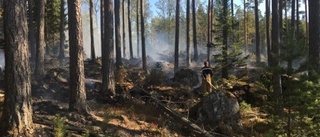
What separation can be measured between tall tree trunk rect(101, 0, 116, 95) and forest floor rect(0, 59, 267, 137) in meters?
0.56

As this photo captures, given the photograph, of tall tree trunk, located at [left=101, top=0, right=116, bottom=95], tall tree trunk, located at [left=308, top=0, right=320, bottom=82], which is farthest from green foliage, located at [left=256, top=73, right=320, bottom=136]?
tall tree trunk, located at [left=101, top=0, right=116, bottom=95]

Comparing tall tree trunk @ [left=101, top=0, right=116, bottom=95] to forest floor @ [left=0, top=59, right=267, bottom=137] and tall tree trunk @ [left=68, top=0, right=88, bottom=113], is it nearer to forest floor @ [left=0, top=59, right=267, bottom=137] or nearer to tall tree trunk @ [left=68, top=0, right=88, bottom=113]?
forest floor @ [left=0, top=59, right=267, bottom=137]

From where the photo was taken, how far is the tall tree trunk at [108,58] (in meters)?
14.1

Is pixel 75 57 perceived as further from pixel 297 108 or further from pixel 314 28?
pixel 314 28

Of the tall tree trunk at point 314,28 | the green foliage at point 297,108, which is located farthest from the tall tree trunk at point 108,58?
the tall tree trunk at point 314,28

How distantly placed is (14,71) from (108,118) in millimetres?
2413

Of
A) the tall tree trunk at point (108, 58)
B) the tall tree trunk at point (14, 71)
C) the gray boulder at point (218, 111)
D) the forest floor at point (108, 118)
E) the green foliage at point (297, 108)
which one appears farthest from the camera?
the tall tree trunk at point (108, 58)

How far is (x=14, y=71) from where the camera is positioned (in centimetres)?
682

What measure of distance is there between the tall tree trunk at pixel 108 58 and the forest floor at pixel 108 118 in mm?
560

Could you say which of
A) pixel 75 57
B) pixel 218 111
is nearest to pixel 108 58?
pixel 75 57

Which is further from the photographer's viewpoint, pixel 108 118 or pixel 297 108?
pixel 297 108

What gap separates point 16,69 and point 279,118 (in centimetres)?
666

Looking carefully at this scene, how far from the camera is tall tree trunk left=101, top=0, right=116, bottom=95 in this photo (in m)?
14.1

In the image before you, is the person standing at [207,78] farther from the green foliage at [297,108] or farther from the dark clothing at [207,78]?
the green foliage at [297,108]
